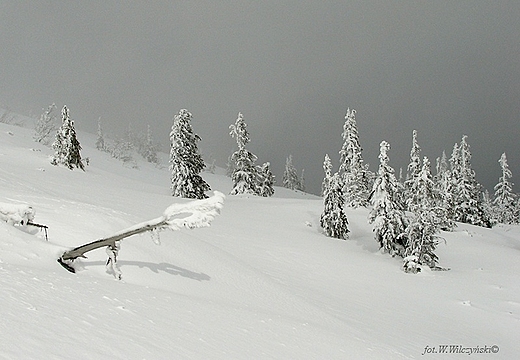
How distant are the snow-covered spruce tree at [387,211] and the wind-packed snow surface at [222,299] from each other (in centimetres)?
284

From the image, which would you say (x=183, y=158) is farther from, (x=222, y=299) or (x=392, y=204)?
(x=222, y=299)

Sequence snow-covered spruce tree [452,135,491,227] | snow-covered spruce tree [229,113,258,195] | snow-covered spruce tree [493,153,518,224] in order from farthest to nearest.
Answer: snow-covered spruce tree [493,153,518,224], snow-covered spruce tree [452,135,491,227], snow-covered spruce tree [229,113,258,195]

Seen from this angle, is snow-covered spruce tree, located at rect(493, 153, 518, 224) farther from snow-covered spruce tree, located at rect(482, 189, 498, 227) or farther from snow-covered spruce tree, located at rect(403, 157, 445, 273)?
snow-covered spruce tree, located at rect(403, 157, 445, 273)

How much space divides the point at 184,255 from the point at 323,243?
43.7 feet

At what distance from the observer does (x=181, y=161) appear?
33.9m

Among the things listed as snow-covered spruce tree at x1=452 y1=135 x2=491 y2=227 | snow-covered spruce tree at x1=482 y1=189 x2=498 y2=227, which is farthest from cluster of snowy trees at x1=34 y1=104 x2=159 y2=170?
snow-covered spruce tree at x1=482 y1=189 x2=498 y2=227

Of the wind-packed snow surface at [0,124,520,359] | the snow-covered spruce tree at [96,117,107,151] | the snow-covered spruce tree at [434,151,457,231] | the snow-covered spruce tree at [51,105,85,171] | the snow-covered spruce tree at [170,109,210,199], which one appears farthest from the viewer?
the snow-covered spruce tree at [96,117,107,151]

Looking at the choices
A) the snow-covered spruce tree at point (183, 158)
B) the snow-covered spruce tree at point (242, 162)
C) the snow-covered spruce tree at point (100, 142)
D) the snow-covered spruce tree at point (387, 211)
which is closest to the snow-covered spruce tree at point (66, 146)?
the snow-covered spruce tree at point (183, 158)

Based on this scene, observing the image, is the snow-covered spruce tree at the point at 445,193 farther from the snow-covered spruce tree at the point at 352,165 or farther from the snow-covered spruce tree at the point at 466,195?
the snow-covered spruce tree at the point at 352,165

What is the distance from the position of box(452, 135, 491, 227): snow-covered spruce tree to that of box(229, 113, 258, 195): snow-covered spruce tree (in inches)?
1010

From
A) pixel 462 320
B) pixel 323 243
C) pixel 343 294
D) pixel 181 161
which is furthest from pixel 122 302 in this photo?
pixel 181 161

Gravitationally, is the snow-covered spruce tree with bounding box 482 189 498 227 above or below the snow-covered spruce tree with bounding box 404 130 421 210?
below

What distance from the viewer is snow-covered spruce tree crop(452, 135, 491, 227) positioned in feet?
146

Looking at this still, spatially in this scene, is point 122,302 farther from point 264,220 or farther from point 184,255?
point 264,220
